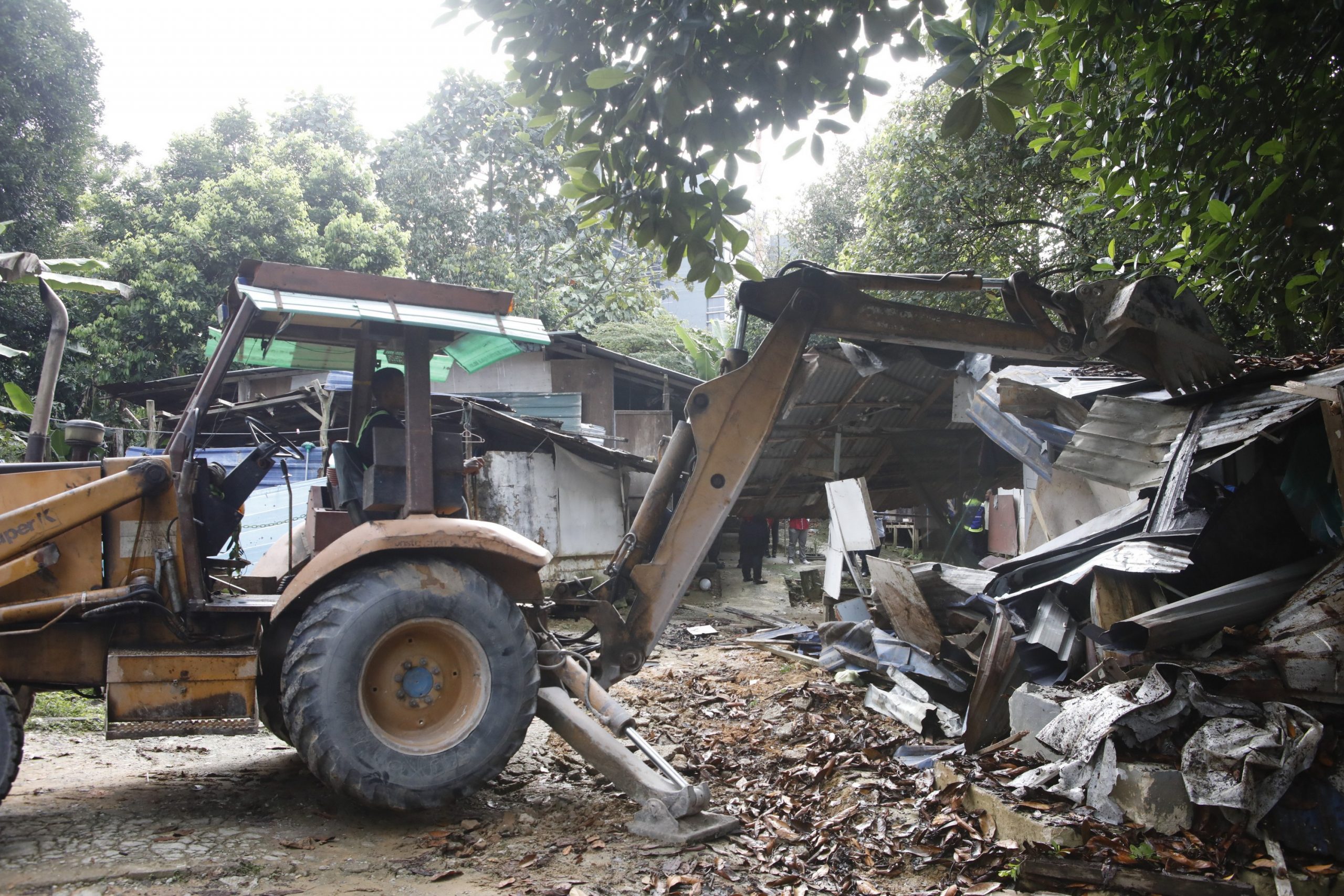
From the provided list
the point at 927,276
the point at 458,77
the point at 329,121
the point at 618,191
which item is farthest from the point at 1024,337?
the point at 329,121

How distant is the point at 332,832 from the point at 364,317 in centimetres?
258

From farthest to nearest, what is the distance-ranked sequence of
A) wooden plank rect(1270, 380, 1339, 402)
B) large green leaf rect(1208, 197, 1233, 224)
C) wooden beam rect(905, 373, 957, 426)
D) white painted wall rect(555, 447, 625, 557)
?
white painted wall rect(555, 447, 625, 557) < wooden beam rect(905, 373, 957, 426) < large green leaf rect(1208, 197, 1233, 224) < wooden plank rect(1270, 380, 1339, 402)

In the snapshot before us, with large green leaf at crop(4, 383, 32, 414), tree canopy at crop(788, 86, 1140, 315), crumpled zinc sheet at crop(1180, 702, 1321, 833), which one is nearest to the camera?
crumpled zinc sheet at crop(1180, 702, 1321, 833)

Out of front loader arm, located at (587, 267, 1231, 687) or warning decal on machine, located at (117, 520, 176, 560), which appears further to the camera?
front loader arm, located at (587, 267, 1231, 687)

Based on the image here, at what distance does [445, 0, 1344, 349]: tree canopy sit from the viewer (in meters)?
4.27

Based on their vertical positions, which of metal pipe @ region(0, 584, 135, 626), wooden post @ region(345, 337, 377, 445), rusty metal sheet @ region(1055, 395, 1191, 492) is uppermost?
wooden post @ region(345, 337, 377, 445)

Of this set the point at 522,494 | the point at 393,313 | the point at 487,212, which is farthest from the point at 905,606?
the point at 487,212

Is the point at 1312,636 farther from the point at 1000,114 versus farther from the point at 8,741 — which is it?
the point at 8,741

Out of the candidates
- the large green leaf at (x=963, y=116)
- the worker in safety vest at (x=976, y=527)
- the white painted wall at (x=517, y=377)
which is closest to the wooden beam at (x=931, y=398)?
the worker in safety vest at (x=976, y=527)

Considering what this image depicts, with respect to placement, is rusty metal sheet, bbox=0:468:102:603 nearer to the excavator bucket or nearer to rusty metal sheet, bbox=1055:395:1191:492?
the excavator bucket

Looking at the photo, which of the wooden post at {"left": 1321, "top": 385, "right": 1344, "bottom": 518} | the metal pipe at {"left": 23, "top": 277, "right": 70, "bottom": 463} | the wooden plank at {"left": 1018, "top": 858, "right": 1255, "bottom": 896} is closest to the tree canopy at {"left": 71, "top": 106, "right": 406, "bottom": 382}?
the metal pipe at {"left": 23, "top": 277, "right": 70, "bottom": 463}

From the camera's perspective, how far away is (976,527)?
1529 centimetres

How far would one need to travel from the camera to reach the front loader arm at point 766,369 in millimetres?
5305

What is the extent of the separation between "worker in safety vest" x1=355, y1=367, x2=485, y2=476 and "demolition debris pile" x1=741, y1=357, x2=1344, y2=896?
3.05m
